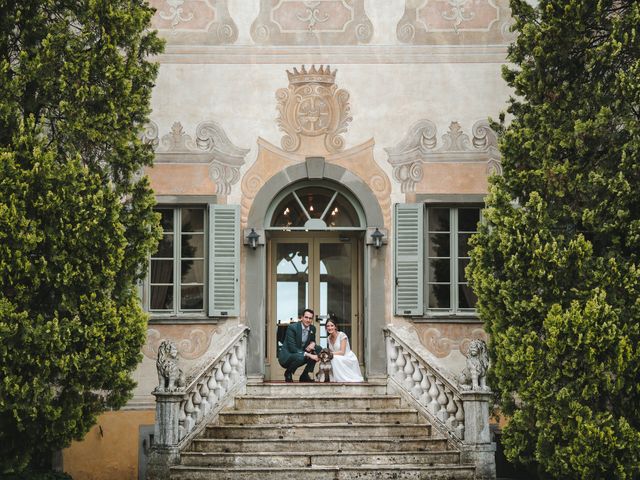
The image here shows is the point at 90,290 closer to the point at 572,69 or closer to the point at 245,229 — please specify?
the point at 245,229

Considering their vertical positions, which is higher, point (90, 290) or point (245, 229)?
point (245, 229)

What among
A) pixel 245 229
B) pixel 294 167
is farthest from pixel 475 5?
pixel 245 229

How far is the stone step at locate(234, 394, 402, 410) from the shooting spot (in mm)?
14234

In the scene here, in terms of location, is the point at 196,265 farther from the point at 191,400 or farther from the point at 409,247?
the point at 409,247

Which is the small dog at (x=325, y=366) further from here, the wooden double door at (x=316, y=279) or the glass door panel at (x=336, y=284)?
the glass door panel at (x=336, y=284)

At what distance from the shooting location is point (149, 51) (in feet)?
Answer: 42.7

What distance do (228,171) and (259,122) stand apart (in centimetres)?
84

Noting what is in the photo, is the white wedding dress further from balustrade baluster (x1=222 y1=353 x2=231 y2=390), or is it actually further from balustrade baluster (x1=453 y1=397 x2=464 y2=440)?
balustrade baluster (x1=453 y1=397 x2=464 y2=440)

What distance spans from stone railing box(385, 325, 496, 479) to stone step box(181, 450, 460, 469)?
0.54m

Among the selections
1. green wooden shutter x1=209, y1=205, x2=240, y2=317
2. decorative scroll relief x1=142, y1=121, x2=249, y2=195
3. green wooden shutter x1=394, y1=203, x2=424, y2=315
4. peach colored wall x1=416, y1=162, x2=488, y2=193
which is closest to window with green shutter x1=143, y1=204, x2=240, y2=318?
green wooden shutter x1=209, y1=205, x2=240, y2=317

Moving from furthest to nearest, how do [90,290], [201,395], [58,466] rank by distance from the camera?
[58,466], [201,395], [90,290]

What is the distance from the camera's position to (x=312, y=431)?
13.6 metres

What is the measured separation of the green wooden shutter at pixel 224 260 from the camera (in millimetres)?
15500

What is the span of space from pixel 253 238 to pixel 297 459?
12.5ft
